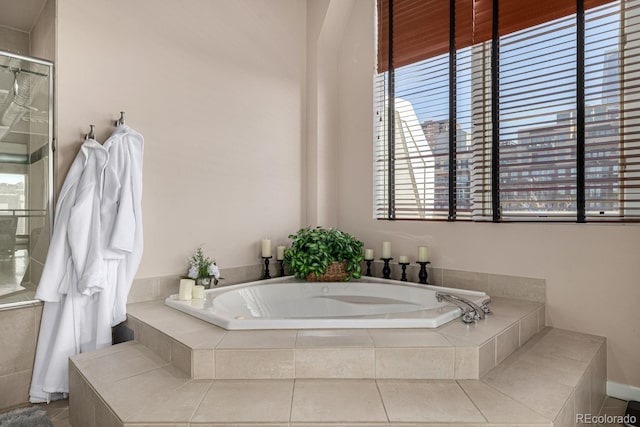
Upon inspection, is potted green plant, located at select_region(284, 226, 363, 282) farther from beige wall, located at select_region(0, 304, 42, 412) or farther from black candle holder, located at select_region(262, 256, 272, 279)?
beige wall, located at select_region(0, 304, 42, 412)

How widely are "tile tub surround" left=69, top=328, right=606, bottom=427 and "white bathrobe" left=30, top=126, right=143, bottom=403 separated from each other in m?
0.25

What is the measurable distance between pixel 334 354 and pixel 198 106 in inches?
75.6

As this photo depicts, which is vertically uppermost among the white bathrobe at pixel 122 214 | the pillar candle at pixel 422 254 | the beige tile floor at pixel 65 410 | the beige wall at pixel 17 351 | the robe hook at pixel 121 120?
the robe hook at pixel 121 120

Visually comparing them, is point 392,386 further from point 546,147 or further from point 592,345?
point 546,147

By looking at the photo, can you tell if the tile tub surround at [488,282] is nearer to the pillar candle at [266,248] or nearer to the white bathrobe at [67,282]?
the pillar candle at [266,248]

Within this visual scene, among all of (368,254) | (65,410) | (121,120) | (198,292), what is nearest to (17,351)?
(65,410)

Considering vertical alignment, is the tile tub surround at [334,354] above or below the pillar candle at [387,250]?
below

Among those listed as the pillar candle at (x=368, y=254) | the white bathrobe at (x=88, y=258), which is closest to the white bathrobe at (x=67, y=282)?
the white bathrobe at (x=88, y=258)

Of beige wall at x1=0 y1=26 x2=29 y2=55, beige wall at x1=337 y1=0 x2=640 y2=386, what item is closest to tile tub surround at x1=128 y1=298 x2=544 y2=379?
beige wall at x1=337 y1=0 x2=640 y2=386

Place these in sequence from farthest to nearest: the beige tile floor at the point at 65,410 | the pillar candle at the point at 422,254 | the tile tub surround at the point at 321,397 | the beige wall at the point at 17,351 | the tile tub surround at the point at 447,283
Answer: the pillar candle at the point at 422,254 → the tile tub surround at the point at 447,283 → the beige wall at the point at 17,351 → the beige tile floor at the point at 65,410 → the tile tub surround at the point at 321,397

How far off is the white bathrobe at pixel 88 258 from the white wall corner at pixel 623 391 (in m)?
2.70

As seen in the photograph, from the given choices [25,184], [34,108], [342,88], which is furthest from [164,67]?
[342,88]

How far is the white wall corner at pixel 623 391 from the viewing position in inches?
82.1

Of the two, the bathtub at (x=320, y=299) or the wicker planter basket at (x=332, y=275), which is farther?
the wicker planter basket at (x=332, y=275)
